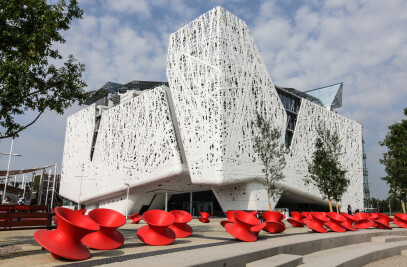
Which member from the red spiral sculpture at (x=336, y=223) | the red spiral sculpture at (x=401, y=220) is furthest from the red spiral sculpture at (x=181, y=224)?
the red spiral sculpture at (x=401, y=220)

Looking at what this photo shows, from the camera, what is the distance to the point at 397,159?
2156 cm

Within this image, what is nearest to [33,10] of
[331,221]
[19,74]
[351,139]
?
[19,74]

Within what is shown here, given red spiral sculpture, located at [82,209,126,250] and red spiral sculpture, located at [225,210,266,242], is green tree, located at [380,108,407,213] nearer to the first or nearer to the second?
red spiral sculpture, located at [225,210,266,242]

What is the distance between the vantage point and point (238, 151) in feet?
93.1

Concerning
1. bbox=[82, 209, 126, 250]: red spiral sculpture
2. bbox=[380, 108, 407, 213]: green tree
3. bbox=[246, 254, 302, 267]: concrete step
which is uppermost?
bbox=[380, 108, 407, 213]: green tree

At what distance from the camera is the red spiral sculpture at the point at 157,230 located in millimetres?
7344

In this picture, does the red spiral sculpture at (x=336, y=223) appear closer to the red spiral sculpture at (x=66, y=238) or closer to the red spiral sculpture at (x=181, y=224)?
the red spiral sculpture at (x=181, y=224)

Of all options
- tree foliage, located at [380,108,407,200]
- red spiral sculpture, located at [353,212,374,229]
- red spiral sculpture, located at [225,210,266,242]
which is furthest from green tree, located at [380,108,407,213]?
red spiral sculpture, located at [225,210,266,242]

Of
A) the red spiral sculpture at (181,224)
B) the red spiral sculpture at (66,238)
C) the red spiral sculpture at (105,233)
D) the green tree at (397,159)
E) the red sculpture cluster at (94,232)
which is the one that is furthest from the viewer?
the green tree at (397,159)

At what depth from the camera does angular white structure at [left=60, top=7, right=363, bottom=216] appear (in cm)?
2831

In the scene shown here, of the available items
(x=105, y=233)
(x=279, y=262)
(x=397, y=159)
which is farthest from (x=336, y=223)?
(x=397, y=159)

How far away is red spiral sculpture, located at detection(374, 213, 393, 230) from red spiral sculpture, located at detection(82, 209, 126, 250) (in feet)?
41.7

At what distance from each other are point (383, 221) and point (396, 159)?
815cm

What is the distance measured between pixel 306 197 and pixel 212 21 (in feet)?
73.1
